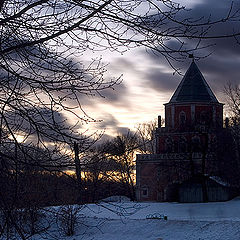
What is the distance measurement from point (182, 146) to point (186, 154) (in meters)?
2.32

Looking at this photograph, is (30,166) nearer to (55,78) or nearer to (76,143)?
(76,143)

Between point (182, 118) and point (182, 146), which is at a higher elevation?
point (182, 118)

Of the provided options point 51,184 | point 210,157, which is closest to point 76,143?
point 51,184

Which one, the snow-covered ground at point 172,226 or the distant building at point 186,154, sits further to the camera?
the distant building at point 186,154

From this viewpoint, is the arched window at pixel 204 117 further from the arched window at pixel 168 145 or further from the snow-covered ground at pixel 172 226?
the snow-covered ground at pixel 172 226

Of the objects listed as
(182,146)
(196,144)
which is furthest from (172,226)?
(182,146)

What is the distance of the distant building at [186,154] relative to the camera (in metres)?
38.6

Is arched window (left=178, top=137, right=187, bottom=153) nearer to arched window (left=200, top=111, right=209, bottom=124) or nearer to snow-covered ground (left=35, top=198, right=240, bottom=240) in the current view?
arched window (left=200, top=111, right=209, bottom=124)

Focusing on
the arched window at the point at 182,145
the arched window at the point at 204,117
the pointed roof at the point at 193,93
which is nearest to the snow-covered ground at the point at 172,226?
the arched window at the point at 182,145

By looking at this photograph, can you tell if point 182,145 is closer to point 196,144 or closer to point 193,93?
point 196,144

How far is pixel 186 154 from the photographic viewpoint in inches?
1576

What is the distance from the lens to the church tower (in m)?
40.0

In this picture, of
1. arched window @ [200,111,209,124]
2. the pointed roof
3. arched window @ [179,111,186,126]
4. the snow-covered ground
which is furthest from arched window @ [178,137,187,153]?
the snow-covered ground

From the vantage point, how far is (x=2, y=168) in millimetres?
5785
